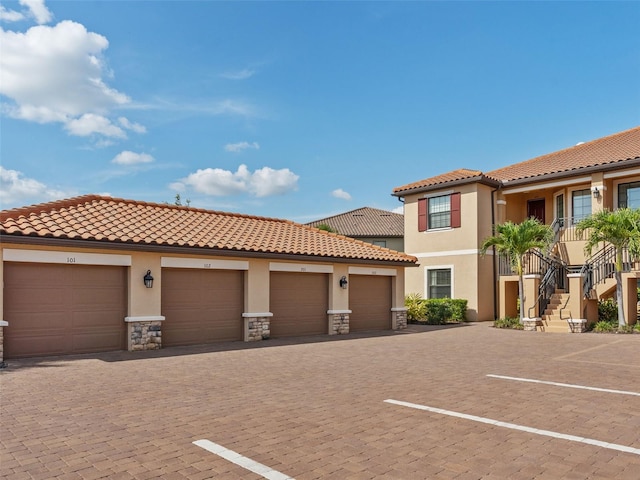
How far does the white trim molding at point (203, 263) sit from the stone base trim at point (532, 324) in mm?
10971

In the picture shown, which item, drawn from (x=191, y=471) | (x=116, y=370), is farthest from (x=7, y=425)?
(x=116, y=370)

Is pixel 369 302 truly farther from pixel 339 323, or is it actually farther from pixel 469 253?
pixel 469 253

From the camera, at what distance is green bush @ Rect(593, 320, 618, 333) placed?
1777 centimetres

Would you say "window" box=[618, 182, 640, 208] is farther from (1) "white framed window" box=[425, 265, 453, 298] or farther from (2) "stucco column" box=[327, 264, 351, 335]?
(2) "stucco column" box=[327, 264, 351, 335]

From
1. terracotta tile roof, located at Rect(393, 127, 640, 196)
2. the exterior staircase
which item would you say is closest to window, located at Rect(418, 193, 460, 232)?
terracotta tile roof, located at Rect(393, 127, 640, 196)

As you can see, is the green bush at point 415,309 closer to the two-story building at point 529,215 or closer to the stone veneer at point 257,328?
the two-story building at point 529,215

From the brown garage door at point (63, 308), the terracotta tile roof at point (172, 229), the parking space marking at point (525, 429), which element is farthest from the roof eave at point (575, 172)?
the brown garage door at point (63, 308)

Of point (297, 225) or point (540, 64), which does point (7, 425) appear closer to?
point (297, 225)

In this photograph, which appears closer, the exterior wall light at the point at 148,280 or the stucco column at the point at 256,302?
the exterior wall light at the point at 148,280

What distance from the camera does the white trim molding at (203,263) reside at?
13703mm

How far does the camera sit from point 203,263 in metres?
14.4

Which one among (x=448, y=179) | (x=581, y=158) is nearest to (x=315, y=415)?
(x=448, y=179)

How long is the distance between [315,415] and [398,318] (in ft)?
44.6

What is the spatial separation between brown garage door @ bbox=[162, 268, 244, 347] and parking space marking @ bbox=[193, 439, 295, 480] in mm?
8755
